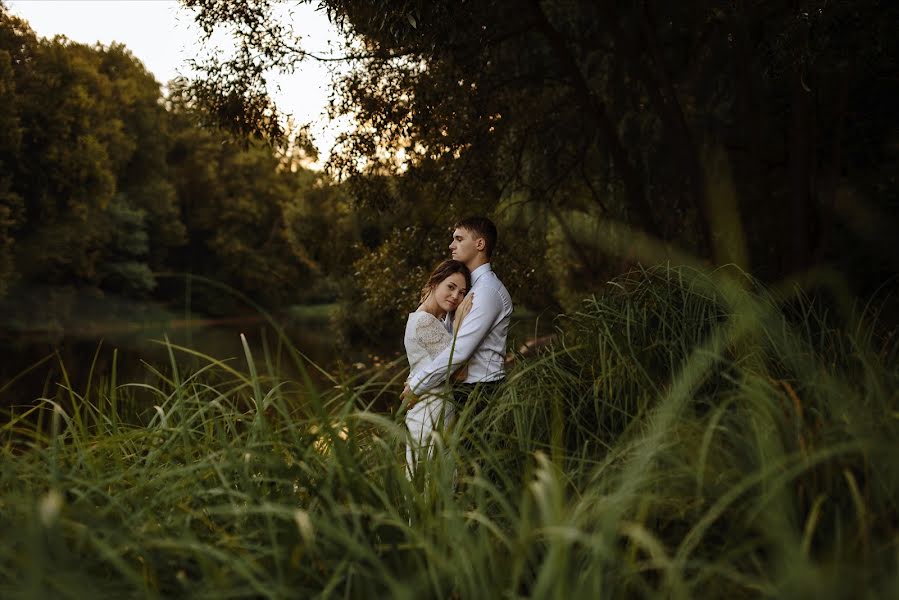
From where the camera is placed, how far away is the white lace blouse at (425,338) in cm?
395

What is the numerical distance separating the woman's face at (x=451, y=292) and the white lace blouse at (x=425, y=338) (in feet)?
0.38

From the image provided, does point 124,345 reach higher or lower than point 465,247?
lower

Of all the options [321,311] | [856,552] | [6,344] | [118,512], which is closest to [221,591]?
[118,512]

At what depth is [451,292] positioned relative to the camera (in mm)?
4094

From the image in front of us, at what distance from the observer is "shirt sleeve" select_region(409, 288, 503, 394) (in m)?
3.59

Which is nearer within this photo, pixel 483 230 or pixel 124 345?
pixel 483 230

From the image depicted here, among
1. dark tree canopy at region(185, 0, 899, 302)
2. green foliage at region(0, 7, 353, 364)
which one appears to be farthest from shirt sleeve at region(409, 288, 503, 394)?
green foliage at region(0, 7, 353, 364)

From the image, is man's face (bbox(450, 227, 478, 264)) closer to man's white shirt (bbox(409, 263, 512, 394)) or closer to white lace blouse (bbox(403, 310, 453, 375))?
man's white shirt (bbox(409, 263, 512, 394))

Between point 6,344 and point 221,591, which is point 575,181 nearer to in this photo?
point 221,591

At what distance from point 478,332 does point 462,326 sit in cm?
9

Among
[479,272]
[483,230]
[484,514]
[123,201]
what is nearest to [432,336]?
[479,272]

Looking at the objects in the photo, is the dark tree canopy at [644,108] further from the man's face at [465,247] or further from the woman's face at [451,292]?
the woman's face at [451,292]

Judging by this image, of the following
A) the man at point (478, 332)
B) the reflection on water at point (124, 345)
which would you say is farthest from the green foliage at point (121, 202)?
the man at point (478, 332)

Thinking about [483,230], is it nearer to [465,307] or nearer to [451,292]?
[451,292]
